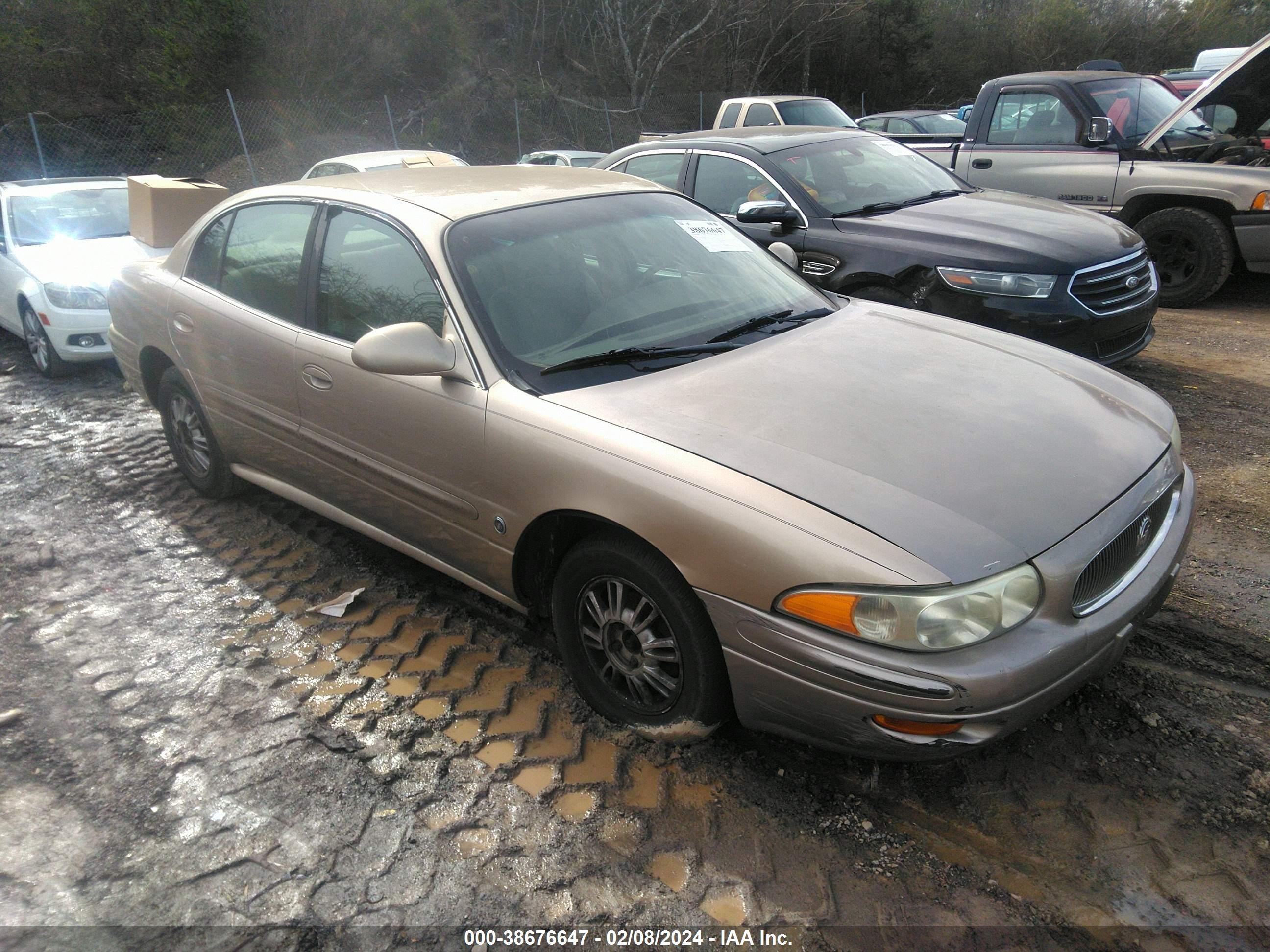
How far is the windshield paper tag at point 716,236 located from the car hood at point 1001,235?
2026 millimetres

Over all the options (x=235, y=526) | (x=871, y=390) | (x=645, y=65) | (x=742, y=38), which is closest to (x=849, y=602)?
(x=871, y=390)

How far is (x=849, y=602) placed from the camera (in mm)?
2178

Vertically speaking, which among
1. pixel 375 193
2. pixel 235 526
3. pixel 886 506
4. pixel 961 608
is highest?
pixel 375 193

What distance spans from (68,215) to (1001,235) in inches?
309

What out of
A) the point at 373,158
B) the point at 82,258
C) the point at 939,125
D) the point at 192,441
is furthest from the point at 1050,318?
the point at 939,125

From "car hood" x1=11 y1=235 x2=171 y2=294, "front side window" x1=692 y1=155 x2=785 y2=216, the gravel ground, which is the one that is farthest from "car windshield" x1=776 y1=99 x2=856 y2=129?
the gravel ground

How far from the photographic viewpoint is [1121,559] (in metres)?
2.51

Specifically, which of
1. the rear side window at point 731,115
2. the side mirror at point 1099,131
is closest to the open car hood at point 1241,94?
the side mirror at point 1099,131

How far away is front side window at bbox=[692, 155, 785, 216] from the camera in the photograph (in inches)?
240

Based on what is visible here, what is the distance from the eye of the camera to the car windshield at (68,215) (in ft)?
25.7

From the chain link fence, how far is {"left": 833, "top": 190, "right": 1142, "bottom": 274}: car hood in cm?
1681

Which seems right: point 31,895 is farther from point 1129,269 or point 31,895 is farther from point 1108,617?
point 1129,269

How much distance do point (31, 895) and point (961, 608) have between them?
99.2 inches

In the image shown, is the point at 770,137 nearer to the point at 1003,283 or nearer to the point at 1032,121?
the point at 1003,283
